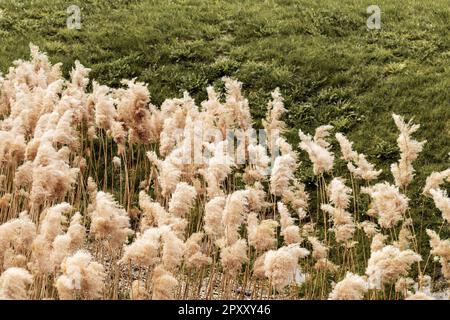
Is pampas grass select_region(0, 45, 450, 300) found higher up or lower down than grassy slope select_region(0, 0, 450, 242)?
lower down

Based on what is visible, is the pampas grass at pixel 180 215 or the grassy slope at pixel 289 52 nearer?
the pampas grass at pixel 180 215

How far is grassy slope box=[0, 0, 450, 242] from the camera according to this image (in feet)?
31.6

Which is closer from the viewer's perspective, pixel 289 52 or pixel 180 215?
pixel 180 215

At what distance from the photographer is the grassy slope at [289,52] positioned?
964 centimetres

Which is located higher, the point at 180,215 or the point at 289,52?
the point at 289,52

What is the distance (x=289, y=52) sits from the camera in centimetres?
1120

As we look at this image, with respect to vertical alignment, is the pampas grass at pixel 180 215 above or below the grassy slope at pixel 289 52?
below

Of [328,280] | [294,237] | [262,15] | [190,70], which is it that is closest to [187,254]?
[294,237]

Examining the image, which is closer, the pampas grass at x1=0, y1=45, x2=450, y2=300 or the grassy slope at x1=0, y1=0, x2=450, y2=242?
the pampas grass at x1=0, y1=45, x2=450, y2=300

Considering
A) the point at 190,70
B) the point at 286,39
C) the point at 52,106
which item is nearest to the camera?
the point at 52,106

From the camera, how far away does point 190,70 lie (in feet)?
35.8

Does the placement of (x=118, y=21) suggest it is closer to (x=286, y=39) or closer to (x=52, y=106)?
(x=286, y=39)
